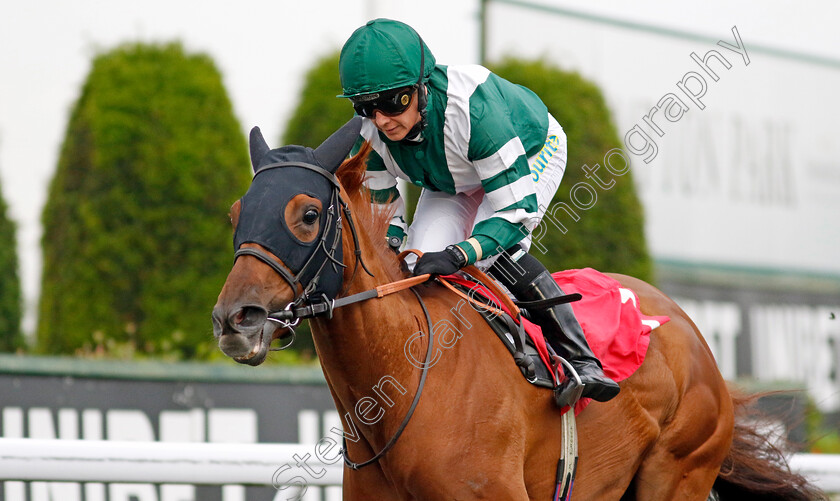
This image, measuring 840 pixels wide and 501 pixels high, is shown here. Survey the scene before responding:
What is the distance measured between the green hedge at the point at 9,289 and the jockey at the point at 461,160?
15.4 ft

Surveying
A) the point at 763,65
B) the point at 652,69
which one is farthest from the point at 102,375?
the point at 763,65

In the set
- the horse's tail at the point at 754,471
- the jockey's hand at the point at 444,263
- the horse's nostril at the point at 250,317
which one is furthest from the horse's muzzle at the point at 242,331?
the horse's tail at the point at 754,471

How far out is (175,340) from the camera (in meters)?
6.92

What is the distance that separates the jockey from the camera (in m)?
3.09

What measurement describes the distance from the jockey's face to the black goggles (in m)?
0.02

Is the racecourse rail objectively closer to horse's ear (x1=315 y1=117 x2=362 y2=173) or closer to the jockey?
the jockey

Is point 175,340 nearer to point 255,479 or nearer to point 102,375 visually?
point 102,375

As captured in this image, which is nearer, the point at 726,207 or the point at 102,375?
the point at 102,375

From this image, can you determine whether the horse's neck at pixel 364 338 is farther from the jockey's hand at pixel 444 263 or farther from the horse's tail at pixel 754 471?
the horse's tail at pixel 754 471

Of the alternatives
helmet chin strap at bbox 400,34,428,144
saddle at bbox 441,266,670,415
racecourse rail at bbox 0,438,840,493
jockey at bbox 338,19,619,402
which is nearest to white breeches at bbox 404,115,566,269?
jockey at bbox 338,19,619,402

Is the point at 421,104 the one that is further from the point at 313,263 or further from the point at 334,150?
the point at 313,263

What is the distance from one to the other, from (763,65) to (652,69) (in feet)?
4.82

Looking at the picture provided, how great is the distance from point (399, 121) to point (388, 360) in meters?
0.78

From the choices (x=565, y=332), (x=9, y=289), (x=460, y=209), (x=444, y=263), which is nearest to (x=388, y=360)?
(x=444, y=263)
